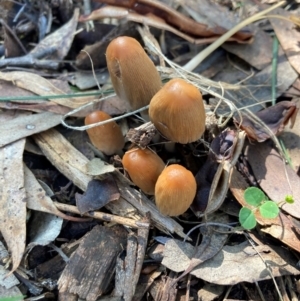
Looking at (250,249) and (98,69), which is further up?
(98,69)

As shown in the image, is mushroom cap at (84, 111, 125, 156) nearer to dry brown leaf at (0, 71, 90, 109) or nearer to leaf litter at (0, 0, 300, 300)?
leaf litter at (0, 0, 300, 300)

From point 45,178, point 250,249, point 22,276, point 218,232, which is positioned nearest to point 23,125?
point 45,178

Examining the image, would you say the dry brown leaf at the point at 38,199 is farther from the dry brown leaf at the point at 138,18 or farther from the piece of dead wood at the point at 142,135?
the dry brown leaf at the point at 138,18

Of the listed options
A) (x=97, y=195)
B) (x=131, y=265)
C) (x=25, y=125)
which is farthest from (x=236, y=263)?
(x=25, y=125)

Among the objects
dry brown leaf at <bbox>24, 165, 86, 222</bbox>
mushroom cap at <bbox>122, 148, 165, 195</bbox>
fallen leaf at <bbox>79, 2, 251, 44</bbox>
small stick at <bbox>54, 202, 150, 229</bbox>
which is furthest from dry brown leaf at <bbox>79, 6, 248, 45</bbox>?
small stick at <bbox>54, 202, 150, 229</bbox>

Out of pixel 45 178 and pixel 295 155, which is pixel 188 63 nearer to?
pixel 295 155

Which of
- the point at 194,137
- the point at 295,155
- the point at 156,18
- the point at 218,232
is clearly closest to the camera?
the point at 194,137

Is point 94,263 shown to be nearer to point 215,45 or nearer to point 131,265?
point 131,265
